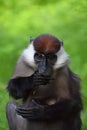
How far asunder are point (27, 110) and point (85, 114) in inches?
51.8

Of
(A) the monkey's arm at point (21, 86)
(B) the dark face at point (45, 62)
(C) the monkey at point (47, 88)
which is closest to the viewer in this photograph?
(B) the dark face at point (45, 62)

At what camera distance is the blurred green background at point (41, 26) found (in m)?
8.04

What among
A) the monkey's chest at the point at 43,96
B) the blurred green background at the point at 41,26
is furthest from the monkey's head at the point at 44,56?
the blurred green background at the point at 41,26

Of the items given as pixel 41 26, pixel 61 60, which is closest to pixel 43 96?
pixel 61 60

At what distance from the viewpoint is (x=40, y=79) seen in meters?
5.49

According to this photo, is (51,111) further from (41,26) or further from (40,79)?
(41,26)

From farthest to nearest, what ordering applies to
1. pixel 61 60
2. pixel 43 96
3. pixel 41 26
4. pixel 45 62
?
pixel 41 26
pixel 43 96
pixel 61 60
pixel 45 62

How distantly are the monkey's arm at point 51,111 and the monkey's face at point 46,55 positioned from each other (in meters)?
0.27

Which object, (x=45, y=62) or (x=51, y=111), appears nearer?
(x=45, y=62)

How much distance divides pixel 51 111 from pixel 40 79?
27 centimetres

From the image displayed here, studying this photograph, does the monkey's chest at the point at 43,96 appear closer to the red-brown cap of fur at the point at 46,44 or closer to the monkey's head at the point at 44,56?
the monkey's head at the point at 44,56

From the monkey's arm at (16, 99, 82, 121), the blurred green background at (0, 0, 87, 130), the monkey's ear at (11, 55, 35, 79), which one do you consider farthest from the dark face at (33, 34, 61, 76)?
the blurred green background at (0, 0, 87, 130)

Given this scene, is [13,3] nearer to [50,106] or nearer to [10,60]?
[10,60]

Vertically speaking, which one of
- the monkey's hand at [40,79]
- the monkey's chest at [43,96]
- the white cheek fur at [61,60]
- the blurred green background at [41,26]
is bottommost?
the blurred green background at [41,26]
